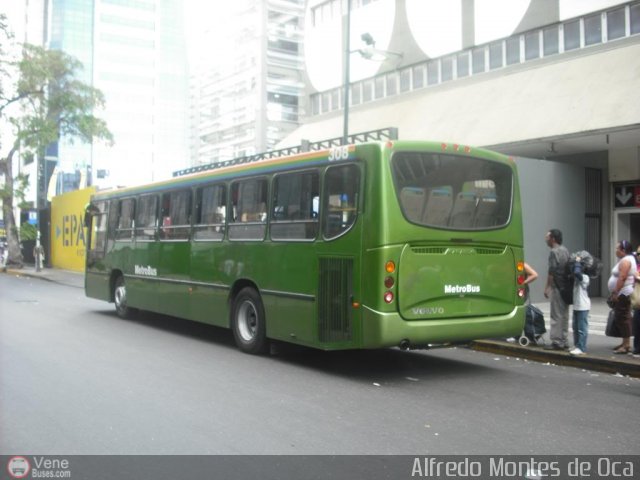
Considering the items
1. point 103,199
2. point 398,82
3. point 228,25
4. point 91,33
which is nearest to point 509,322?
point 103,199

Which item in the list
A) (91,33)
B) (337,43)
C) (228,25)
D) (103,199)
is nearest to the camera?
(103,199)

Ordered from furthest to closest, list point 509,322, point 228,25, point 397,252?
point 228,25 < point 509,322 < point 397,252

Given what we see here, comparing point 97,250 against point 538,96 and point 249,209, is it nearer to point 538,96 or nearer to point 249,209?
point 249,209

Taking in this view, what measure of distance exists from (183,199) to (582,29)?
13.5 meters

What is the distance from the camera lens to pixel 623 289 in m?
9.38

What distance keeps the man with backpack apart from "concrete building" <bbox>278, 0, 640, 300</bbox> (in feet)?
22.3

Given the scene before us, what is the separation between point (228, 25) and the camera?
95250 millimetres

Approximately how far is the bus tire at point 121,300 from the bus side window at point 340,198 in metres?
7.30

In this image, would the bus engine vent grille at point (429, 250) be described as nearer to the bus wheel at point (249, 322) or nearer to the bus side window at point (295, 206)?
the bus side window at point (295, 206)

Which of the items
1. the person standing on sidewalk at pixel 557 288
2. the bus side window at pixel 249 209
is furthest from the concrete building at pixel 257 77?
the person standing on sidewalk at pixel 557 288

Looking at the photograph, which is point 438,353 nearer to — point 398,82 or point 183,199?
point 183,199

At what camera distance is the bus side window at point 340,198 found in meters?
8.16

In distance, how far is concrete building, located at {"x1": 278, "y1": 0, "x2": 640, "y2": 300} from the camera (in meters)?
16.6

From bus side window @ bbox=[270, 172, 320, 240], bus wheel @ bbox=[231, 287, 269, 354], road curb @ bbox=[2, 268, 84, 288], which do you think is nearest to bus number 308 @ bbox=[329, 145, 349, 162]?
bus side window @ bbox=[270, 172, 320, 240]
